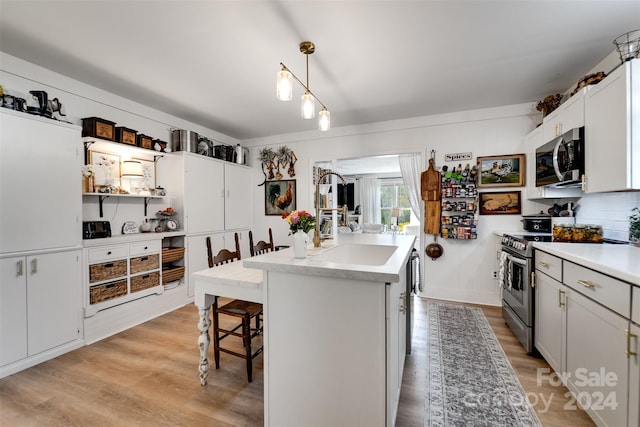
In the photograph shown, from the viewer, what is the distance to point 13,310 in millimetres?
2076

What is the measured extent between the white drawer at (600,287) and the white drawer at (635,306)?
0.02 m

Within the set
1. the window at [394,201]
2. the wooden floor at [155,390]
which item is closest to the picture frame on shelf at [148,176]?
the wooden floor at [155,390]

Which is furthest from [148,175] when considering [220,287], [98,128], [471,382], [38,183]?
[471,382]

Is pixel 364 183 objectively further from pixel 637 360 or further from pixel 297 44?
pixel 637 360

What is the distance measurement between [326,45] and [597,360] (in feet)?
8.78

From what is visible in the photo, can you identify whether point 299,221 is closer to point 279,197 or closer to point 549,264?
point 549,264

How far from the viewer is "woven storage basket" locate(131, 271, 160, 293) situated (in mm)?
2959

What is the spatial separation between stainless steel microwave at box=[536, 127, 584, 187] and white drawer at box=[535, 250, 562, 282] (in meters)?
0.69

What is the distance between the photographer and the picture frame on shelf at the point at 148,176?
11.0ft

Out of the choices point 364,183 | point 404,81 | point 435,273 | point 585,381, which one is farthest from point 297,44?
point 364,183

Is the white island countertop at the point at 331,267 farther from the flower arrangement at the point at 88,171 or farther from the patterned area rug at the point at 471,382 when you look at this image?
the flower arrangement at the point at 88,171

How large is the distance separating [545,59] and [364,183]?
7156mm

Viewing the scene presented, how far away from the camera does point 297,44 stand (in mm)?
2113

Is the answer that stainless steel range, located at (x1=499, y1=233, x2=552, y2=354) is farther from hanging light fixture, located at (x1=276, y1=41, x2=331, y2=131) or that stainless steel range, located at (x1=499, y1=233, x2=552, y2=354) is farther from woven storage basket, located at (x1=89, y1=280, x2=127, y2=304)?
woven storage basket, located at (x1=89, y1=280, x2=127, y2=304)
